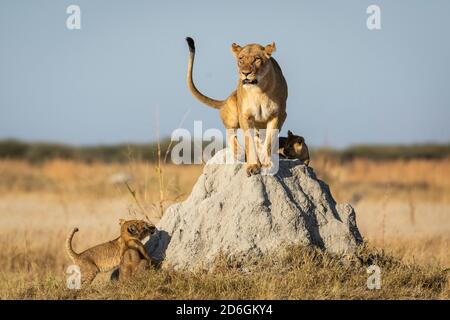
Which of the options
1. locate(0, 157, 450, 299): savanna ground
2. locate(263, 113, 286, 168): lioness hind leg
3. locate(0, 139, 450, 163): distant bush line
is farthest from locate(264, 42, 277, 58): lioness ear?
locate(0, 139, 450, 163): distant bush line

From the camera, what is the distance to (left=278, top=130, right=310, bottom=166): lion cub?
10.7 m

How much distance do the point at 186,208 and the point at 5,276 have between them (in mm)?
3362

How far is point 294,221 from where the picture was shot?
9641 millimetres

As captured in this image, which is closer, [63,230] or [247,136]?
[247,136]

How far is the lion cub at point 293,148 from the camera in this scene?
35.0 ft

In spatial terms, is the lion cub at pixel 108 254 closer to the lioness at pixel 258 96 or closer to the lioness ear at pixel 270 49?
the lioness at pixel 258 96

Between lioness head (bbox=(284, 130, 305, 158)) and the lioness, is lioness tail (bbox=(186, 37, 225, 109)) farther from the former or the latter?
lioness head (bbox=(284, 130, 305, 158))

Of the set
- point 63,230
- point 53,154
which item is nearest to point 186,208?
point 63,230

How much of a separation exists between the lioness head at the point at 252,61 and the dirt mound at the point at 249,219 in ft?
3.68

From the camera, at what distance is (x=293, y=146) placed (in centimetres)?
1067
